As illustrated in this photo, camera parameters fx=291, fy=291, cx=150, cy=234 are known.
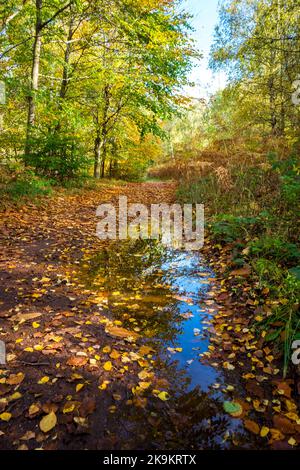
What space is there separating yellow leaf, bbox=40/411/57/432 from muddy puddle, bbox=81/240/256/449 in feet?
1.42

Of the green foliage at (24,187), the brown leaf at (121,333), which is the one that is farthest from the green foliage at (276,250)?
the green foliage at (24,187)

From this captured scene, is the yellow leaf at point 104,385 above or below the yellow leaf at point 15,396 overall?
above

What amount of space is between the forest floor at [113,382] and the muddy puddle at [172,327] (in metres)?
0.01

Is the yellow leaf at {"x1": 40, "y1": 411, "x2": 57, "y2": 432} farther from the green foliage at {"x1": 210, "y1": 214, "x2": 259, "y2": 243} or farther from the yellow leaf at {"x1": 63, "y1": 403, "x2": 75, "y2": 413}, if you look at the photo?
the green foliage at {"x1": 210, "y1": 214, "x2": 259, "y2": 243}

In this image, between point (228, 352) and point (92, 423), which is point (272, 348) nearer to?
point (228, 352)

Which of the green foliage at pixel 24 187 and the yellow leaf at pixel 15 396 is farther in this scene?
the green foliage at pixel 24 187

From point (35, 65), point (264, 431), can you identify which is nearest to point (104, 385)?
point (264, 431)

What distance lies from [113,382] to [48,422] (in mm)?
559

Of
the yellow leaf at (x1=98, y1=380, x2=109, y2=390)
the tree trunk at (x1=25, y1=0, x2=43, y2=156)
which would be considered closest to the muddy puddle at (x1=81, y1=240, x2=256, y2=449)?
the yellow leaf at (x1=98, y1=380, x2=109, y2=390)

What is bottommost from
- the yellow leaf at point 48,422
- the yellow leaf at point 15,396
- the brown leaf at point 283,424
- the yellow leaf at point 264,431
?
the yellow leaf at point 264,431

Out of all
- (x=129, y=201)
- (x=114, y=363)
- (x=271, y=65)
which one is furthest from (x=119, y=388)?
(x=271, y=65)

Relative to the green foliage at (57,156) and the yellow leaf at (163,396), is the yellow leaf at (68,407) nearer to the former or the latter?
the yellow leaf at (163,396)

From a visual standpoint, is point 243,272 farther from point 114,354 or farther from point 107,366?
point 107,366

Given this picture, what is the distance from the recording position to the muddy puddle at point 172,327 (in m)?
2.01
